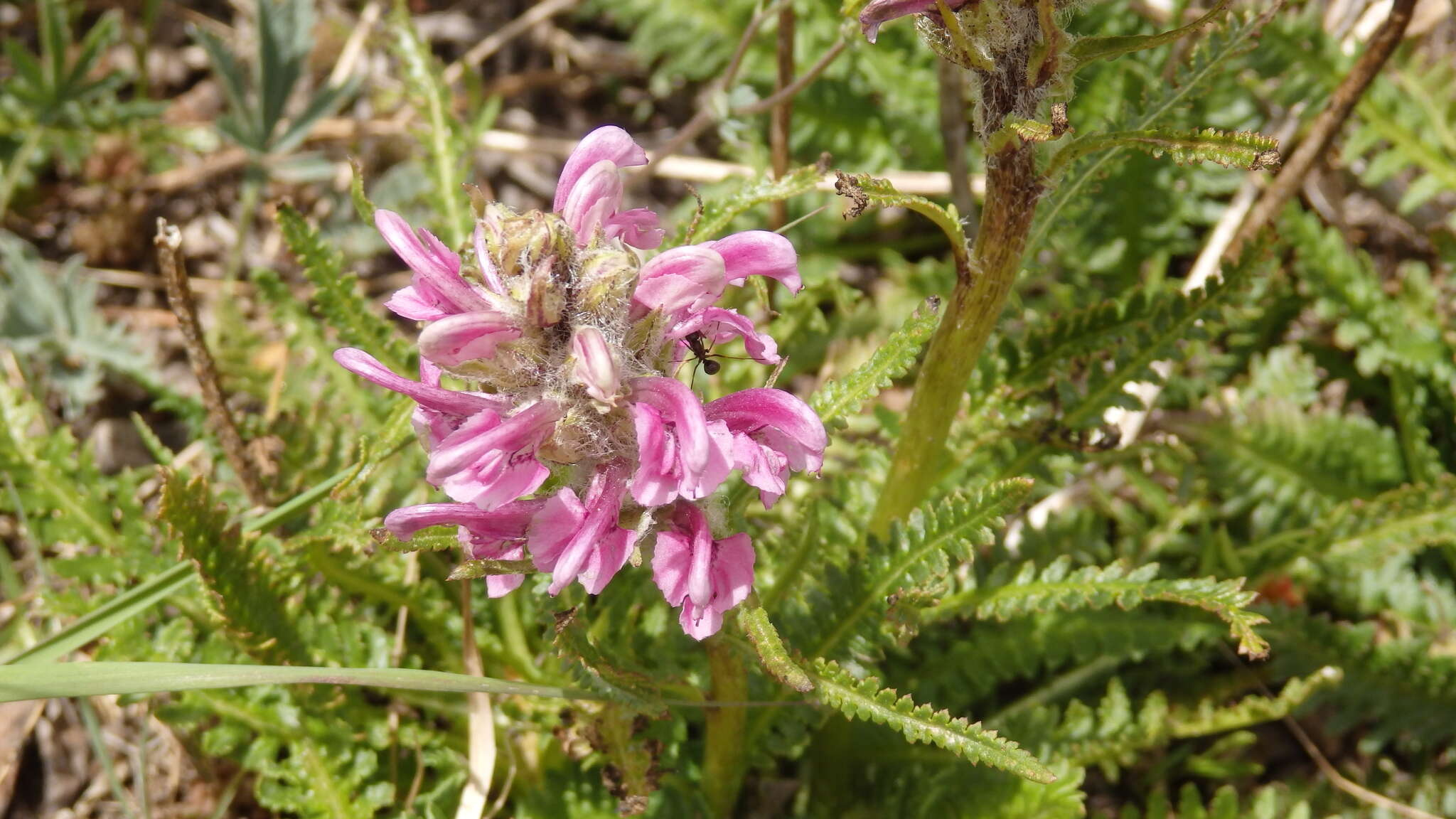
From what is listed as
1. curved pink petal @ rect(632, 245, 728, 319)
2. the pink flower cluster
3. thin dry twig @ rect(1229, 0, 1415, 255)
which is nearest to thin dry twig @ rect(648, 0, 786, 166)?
the pink flower cluster

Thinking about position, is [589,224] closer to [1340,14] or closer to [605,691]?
[605,691]

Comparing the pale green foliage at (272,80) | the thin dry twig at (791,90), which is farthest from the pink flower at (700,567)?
the pale green foliage at (272,80)

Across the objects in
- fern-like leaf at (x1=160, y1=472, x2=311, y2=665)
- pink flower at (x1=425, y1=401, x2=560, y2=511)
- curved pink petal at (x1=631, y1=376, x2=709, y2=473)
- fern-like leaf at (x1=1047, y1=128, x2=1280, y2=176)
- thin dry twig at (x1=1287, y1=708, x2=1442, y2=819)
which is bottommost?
fern-like leaf at (x1=160, y1=472, x2=311, y2=665)

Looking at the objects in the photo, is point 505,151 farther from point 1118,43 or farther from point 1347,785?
point 1347,785

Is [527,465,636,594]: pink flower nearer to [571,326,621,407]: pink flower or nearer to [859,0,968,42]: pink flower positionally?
[571,326,621,407]: pink flower

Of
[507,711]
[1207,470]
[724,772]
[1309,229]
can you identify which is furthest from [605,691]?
[1309,229]

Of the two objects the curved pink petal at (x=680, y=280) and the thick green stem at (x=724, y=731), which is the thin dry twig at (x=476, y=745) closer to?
the thick green stem at (x=724, y=731)
